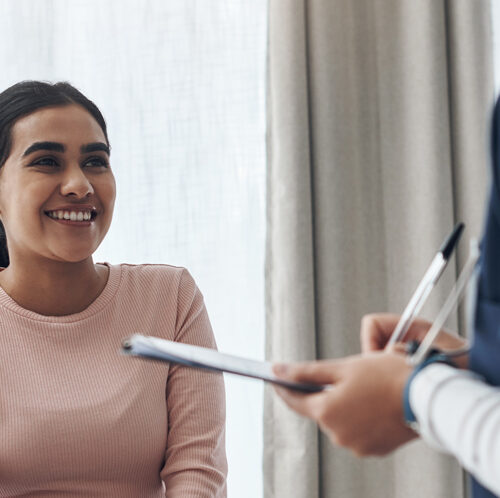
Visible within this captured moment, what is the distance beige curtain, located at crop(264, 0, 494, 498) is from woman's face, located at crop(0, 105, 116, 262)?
1.83ft

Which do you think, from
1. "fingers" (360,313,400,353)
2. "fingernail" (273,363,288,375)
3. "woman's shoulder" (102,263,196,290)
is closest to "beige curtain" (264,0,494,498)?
"woman's shoulder" (102,263,196,290)

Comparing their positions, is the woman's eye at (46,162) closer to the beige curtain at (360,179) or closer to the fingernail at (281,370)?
the beige curtain at (360,179)

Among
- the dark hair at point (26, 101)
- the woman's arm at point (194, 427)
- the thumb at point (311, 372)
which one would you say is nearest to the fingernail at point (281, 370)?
the thumb at point (311, 372)

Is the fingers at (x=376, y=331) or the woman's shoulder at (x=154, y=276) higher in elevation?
the fingers at (x=376, y=331)

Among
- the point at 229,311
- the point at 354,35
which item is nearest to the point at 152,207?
the point at 229,311

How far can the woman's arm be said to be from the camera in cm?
146

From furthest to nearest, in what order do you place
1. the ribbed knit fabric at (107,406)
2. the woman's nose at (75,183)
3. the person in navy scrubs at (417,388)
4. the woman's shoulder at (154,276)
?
the woman's shoulder at (154,276)
the woman's nose at (75,183)
the ribbed knit fabric at (107,406)
the person in navy scrubs at (417,388)

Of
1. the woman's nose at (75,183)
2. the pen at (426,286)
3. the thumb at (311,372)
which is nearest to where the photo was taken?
the thumb at (311,372)

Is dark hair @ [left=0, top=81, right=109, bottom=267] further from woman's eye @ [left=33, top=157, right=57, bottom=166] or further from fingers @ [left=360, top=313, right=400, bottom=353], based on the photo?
fingers @ [left=360, top=313, right=400, bottom=353]

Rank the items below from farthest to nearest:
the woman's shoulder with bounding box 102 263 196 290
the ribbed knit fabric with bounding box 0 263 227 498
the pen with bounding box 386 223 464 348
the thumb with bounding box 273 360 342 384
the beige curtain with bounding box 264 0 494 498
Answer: the beige curtain with bounding box 264 0 494 498
the woman's shoulder with bounding box 102 263 196 290
the ribbed knit fabric with bounding box 0 263 227 498
the pen with bounding box 386 223 464 348
the thumb with bounding box 273 360 342 384

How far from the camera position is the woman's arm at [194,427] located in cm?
146

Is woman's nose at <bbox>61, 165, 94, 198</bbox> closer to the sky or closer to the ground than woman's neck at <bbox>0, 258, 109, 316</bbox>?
closer to the sky

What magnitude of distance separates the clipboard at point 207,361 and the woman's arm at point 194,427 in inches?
25.0

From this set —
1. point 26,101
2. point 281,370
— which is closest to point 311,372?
point 281,370
